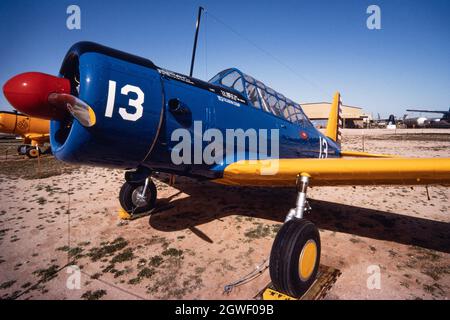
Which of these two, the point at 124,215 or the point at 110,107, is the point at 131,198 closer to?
the point at 124,215

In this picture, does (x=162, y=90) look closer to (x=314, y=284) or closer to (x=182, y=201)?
(x=314, y=284)

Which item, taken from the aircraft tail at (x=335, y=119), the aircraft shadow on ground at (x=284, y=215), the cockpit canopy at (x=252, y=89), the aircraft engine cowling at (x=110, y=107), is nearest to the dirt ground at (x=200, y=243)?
the aircraft shadow on ground at (x=284, y=215)

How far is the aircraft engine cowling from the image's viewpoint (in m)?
2.57

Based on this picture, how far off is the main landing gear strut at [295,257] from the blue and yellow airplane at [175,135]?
11 mm

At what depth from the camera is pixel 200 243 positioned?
13.0 feet

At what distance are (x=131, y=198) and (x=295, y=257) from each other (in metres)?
3.65

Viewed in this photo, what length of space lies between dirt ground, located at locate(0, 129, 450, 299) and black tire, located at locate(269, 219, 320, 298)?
32 centimetres

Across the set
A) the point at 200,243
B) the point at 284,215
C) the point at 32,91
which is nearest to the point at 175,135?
the point at 32,91

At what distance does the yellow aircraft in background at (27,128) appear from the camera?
13.8m

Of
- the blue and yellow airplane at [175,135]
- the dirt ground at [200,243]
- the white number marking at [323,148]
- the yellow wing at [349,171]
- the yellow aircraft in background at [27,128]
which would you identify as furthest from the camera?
the yellow aircraft in background at [27,128]

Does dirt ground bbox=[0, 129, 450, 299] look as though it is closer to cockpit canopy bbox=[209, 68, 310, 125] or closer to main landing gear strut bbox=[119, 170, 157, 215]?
Answer: main landing gear strut bbox=[119, 170, 157, 215]

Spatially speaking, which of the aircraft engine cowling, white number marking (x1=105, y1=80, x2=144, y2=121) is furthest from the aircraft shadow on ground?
white number marking (x1=105, y1=80, x2=144, y2=121)

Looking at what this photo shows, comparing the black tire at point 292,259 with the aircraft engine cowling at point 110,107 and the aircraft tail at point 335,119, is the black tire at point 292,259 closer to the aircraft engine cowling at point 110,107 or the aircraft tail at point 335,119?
the aircraft engine cowling at point 110,107
